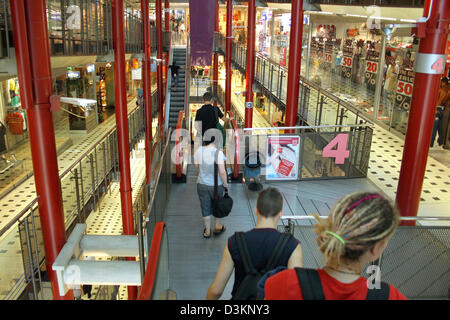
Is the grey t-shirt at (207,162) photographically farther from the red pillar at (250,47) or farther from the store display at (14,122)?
the store display at (14,122)

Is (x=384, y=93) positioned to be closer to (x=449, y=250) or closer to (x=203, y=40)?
(x=203, y=40)

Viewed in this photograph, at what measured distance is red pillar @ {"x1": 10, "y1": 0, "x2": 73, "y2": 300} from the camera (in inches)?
162

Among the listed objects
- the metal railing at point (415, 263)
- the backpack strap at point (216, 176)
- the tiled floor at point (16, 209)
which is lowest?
the tiled floor at point (16, 209)

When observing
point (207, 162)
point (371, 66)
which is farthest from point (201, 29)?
point (207, 162)

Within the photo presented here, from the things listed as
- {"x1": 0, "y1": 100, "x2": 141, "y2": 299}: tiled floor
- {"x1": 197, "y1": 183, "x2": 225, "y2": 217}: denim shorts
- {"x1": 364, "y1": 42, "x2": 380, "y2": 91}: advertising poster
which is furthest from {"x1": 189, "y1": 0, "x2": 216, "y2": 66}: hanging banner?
{"x1": 197, "y1": 183, "x2": 225, "y2": 217}: denim shorts

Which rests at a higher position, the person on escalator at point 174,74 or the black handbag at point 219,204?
the person on escalator at point 174,74

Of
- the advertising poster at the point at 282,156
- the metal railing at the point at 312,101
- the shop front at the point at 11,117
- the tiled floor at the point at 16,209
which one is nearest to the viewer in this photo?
the tiled floor at the point at 16,209

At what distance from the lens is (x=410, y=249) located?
4.41 meters

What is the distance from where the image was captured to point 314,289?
1.60 metres

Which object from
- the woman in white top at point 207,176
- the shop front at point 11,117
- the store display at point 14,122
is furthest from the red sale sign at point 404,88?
the store display at point 14,122

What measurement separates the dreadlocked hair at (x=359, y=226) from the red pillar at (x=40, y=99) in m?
3.67

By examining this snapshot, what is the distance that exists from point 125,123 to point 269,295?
7.62 metres

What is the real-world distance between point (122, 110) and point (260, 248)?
22.7ft

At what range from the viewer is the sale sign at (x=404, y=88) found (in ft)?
38.2
